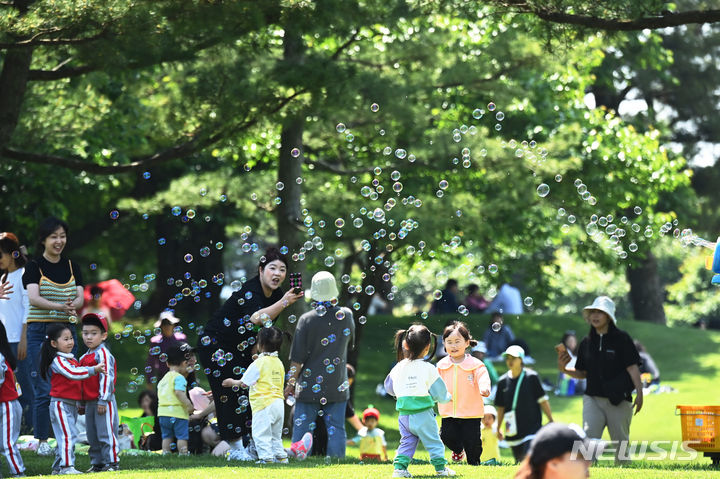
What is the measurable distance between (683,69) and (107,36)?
27976 millimetres

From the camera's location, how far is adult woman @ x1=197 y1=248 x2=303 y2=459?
10.1 m

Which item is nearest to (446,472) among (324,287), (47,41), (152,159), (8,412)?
(324,287)

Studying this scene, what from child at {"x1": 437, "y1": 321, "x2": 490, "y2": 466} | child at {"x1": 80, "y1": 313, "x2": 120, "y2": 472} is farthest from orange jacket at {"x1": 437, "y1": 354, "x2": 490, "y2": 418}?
child at {"x1": 80, "y1": 313, "x2": 120, "y2": 472}

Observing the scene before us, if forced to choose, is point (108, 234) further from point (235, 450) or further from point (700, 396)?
point (235, 450)

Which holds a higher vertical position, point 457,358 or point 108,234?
point 108,234

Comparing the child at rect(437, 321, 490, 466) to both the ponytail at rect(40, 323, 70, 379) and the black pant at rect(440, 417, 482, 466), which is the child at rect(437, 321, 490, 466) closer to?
the black pant at rect(440, 417, 482, 466)

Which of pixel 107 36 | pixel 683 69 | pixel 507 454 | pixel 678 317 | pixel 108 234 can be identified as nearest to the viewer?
pixel 107 36

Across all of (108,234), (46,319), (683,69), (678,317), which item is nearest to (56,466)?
(46,319)

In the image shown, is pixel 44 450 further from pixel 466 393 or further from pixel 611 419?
pixel 611 419

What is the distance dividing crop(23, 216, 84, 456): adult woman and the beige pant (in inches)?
198

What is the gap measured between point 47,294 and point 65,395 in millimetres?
1393

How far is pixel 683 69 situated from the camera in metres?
35.9

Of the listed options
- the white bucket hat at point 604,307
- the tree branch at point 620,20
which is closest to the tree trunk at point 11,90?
the tree branch at point 620,20

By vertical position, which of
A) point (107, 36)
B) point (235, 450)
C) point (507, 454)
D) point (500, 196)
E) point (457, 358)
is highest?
point (107, 36)
